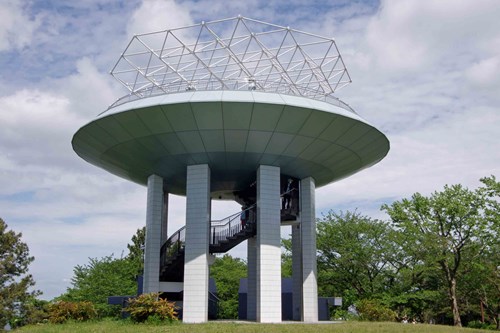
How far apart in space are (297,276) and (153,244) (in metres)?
8.44

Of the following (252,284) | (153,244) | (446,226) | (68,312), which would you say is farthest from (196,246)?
(446,226)

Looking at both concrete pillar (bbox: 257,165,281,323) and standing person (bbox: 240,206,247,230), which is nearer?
concrete pillar (bbox: 257,165,281,323)

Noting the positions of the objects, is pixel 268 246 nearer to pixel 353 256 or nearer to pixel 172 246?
pixel 172 246

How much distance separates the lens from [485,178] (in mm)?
29891

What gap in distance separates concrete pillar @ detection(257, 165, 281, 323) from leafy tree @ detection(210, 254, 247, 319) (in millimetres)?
22207

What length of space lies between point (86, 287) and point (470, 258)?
3216 centimetres

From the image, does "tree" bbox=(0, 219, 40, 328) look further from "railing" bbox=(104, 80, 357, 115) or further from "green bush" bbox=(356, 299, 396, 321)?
"green bush" bbox=(356, 299, 396, 321)

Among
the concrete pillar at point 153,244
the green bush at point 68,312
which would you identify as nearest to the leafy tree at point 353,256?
Result: the concrete pillar at point 153,244

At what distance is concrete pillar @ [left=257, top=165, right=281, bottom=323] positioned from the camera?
2414cm

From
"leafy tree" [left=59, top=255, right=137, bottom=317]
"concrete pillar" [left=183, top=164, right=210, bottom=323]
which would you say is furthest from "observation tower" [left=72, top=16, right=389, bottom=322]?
"leafy tree" [left=59, top=255, right=137, bottom=317]

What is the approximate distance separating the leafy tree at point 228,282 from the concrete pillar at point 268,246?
2221cm

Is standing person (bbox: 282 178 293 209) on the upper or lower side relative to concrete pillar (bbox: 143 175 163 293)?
upper

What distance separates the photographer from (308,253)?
27.8 metres

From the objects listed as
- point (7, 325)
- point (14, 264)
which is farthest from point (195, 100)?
point (7, 325)
